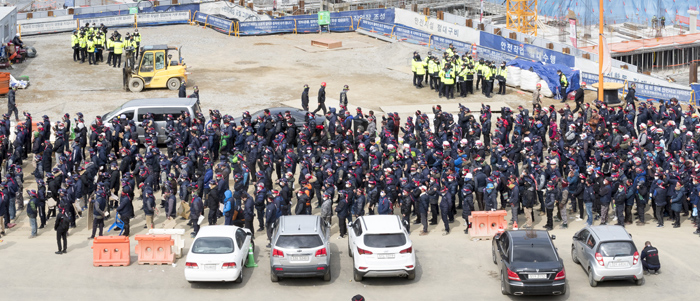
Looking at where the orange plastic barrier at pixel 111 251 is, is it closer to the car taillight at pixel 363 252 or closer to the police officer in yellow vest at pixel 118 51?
the car taillight at pixel 363 252

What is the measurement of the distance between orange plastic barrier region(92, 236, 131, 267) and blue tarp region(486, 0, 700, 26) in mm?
48756

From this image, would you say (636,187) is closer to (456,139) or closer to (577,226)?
(577,226)

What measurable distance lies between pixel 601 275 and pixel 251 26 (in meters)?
36.2

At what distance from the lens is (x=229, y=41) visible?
1932 inches

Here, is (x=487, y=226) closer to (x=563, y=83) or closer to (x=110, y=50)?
(x=563, y=83)

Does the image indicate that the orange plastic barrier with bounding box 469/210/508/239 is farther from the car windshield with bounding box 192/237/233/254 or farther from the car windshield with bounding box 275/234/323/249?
the car windshield with bounding box 192/237/233/254

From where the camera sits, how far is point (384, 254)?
18.4 metres

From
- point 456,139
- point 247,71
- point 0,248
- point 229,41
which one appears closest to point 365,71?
point 247,71

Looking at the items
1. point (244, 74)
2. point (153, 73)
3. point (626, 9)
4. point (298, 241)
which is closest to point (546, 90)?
point (244, 74)

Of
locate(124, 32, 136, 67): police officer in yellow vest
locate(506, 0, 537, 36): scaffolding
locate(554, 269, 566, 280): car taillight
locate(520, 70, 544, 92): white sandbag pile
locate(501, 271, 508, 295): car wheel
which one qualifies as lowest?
locate(501, 271, 508, 295): car wheel

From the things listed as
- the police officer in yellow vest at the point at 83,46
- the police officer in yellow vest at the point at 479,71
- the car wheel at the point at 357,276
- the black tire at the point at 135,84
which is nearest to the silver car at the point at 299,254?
the car wheel at the point at 357,276

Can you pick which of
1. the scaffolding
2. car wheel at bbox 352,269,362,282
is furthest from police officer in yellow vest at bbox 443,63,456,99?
the scaffolding

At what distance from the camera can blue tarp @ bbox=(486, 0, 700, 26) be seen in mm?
64000

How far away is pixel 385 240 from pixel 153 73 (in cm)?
2097
